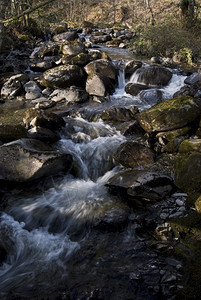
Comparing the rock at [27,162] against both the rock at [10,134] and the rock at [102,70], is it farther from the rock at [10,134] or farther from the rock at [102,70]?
the rock at [102,70]

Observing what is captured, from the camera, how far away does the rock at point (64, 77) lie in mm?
10328

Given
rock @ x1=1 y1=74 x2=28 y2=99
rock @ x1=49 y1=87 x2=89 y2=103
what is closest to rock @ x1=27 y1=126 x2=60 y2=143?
rock @ x1=49 y1=87 x2=89 y2=103

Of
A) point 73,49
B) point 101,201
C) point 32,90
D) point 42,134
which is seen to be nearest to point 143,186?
point 101,201

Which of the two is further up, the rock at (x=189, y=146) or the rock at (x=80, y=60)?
the rock at (x=80, y=60)

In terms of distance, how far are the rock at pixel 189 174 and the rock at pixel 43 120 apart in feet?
13.3

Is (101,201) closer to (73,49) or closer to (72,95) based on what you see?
(72,95)

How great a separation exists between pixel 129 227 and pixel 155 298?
1.41 metres

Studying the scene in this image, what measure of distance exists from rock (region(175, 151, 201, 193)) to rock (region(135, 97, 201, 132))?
175 centimetres

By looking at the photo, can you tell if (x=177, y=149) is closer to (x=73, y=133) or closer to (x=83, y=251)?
(x=73, y=133)

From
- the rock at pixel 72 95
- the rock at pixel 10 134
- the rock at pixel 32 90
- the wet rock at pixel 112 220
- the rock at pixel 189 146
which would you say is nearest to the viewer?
the wet rock at pixel 112 220

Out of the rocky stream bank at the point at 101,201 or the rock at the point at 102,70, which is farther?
the rock at the point at 102,70

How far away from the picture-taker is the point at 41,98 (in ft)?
32.4

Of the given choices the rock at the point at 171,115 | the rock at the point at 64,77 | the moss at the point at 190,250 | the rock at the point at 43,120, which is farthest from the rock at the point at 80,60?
the moss at the point at 190,250

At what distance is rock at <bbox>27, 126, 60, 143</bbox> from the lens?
6637mm
